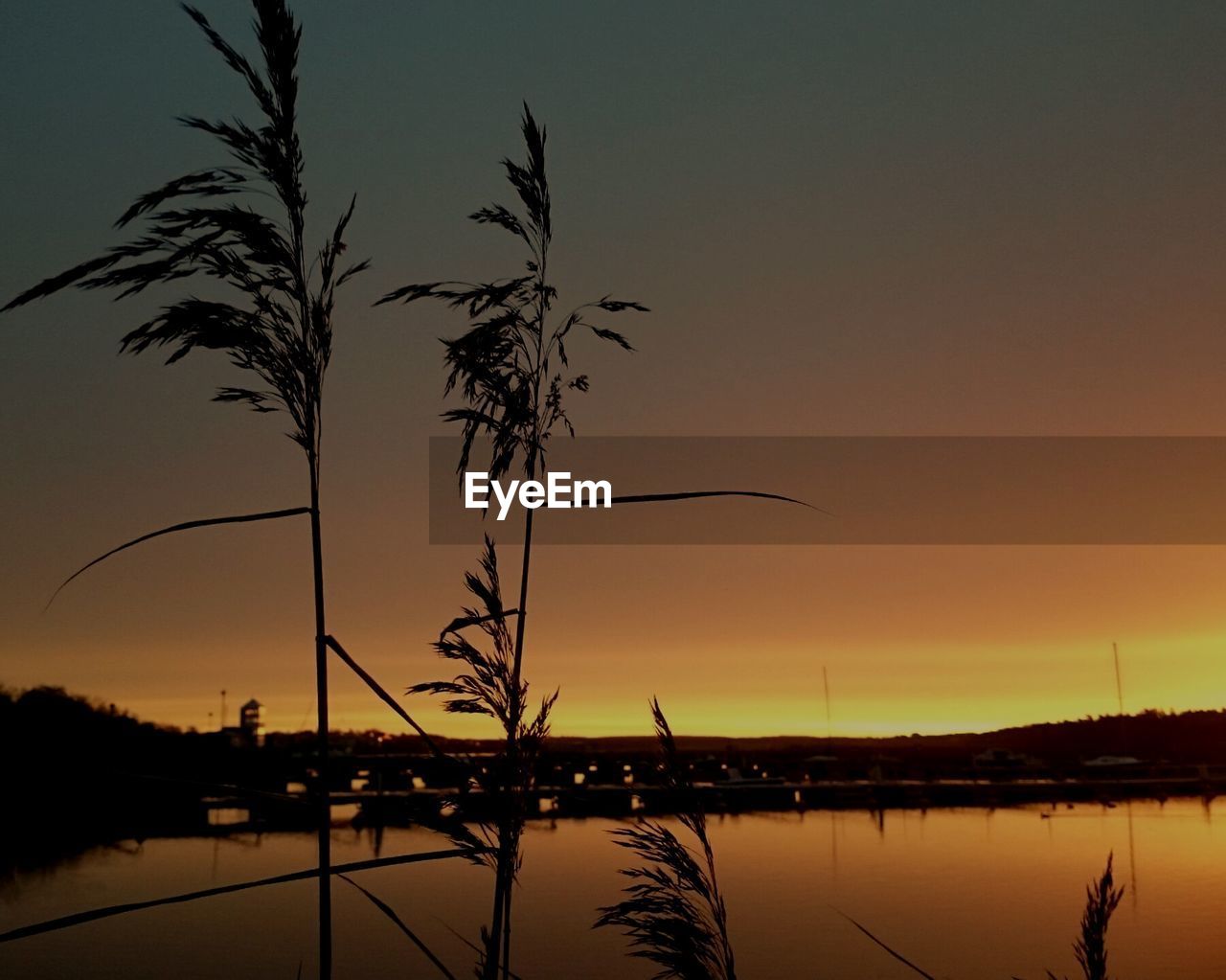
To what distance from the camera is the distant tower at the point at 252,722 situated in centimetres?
11256

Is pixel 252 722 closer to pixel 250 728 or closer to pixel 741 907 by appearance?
pixel 250 728

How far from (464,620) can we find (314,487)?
0.78 m

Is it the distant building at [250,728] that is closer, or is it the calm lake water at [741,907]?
the calm lake water at [741,907]

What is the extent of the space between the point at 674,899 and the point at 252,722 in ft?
387

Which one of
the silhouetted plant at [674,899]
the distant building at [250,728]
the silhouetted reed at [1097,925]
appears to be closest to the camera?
the silhouetted reed at [1097,925]

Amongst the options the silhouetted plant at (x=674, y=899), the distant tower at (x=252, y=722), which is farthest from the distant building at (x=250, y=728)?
the silhouetted plant at (x=674, y=899)

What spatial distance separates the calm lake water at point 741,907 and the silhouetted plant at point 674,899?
41.8 m

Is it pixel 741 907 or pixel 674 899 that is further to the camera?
pixel 741 907

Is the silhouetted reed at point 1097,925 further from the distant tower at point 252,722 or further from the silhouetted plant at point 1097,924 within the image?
the distant tower at point 252,722

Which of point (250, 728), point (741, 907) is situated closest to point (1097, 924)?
point (741, 907)

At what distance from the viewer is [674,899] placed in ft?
10.9

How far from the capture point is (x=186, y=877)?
74.2 meters

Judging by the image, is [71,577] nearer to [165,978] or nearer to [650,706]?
[650,706]

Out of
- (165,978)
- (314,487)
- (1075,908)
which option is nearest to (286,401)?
(314,487)
